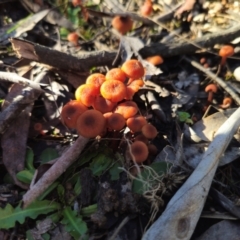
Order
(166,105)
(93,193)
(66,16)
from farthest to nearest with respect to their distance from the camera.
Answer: (66,16) → (166,105) → (93,193)

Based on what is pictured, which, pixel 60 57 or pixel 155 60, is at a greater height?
pixel 60 57

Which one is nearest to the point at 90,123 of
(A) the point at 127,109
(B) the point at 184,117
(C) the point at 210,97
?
(A) the point at 127,109

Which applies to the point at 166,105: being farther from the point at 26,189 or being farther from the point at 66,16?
the point at 66,16

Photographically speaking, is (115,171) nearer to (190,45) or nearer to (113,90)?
(113,90)

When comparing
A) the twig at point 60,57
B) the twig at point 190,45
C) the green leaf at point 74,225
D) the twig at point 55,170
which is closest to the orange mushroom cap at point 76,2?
the twig at point 60,57

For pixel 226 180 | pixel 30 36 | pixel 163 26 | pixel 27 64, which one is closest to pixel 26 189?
pixel 27 64

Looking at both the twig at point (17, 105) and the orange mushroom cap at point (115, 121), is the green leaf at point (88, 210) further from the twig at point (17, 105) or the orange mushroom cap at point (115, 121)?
the twig at point (17, 105)
